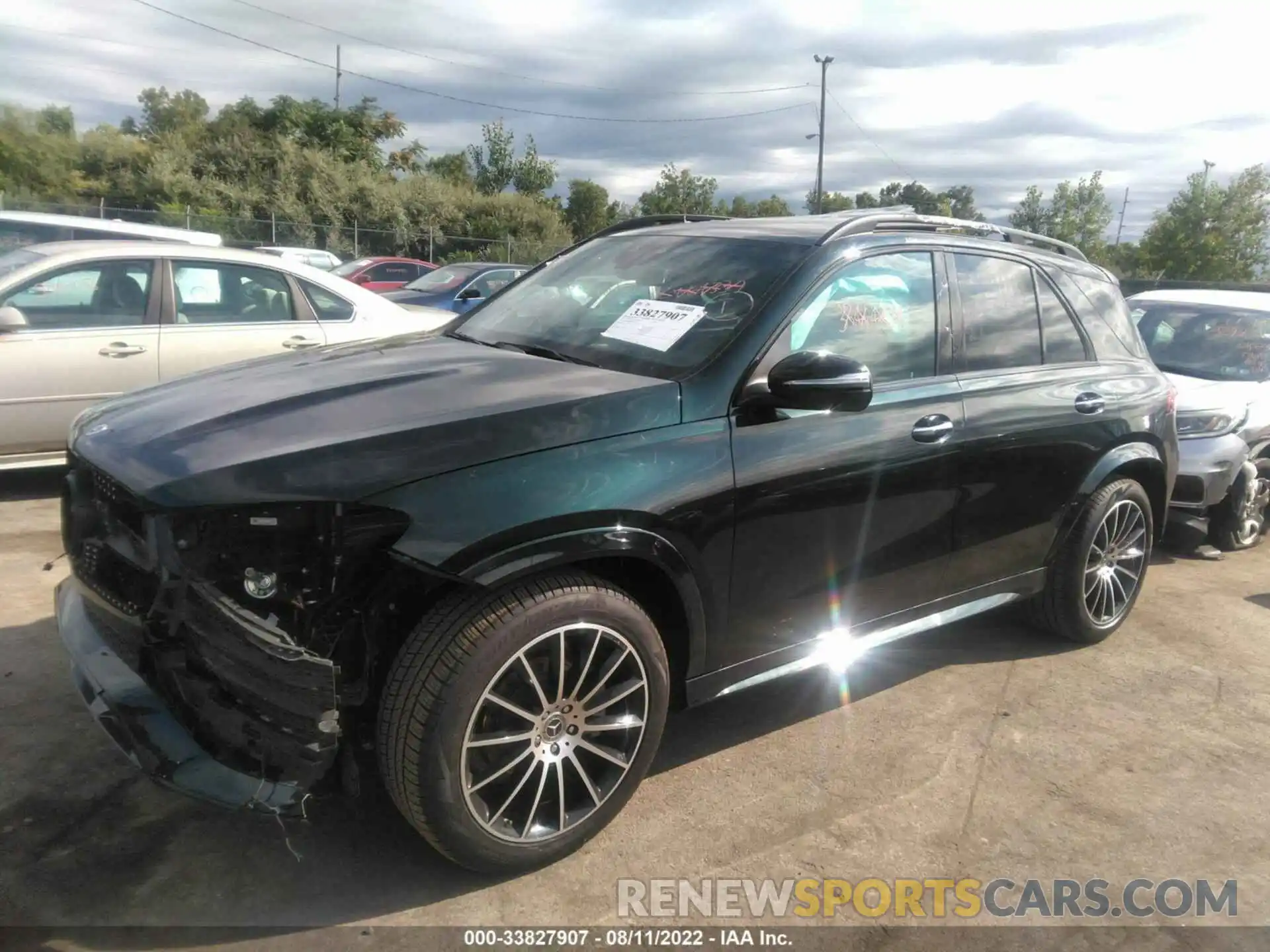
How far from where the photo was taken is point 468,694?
234 centimetres

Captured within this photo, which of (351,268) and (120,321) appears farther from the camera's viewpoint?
(351,268)

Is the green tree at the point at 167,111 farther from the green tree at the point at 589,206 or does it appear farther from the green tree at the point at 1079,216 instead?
the green tree at the point at 1079,216

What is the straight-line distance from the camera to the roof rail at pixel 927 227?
134 inches

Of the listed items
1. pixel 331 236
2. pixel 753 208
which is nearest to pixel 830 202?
pixel 753 208

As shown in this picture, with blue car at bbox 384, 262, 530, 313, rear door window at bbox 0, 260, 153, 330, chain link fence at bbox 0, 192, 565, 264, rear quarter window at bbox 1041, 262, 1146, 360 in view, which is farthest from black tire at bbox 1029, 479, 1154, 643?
chain link fence at bbox 0, 192, 565, 264

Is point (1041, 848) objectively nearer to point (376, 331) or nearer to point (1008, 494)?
point (1008, 494)

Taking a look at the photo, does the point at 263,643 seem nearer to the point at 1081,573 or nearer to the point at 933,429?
the point at 933,429

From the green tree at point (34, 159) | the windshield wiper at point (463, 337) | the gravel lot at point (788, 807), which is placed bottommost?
the gravel lot at point (788, 807)

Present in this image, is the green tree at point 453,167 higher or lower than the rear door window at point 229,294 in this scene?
higher

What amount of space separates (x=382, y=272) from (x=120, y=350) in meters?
14.5

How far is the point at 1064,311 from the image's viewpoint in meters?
4.14

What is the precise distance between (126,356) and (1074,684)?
5611 mm

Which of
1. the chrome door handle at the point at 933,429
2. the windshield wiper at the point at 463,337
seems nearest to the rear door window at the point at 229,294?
the windshield wiper at the point at 463,337

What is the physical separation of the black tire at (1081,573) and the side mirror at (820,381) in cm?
186
